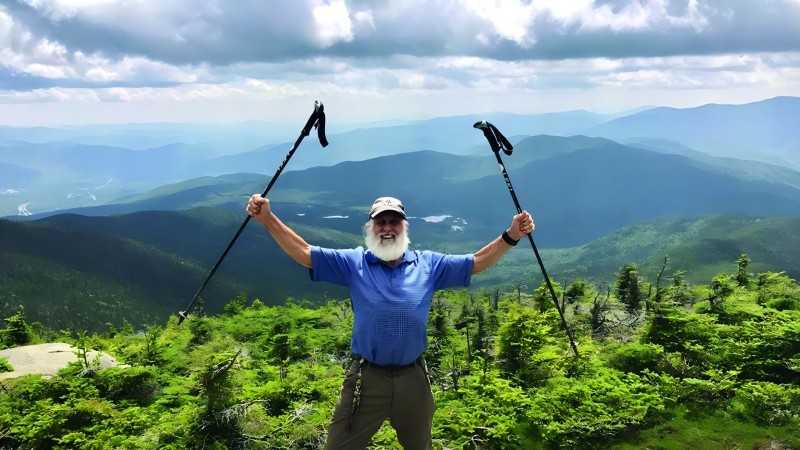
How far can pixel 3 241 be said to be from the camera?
196125mm

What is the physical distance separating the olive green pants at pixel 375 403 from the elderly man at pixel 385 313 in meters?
0.01

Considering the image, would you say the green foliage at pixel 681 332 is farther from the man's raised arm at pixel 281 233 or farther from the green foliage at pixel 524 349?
the man's raised arm at pixel 281 233

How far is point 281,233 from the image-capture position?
6.89 m

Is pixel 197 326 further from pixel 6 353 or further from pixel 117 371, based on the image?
pixel 117 371

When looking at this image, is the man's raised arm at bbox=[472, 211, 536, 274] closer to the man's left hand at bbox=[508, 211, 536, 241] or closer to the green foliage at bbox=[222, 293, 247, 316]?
the man's left hand at bbox=[508, 211, 536, 241]

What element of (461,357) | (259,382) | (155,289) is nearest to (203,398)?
(259,382)

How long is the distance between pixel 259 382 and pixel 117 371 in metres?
3.73

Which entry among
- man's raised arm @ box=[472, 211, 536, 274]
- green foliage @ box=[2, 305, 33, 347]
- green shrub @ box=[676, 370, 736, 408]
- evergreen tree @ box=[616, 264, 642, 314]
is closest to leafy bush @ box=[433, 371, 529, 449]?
green shrub @ box=[676, 370, 736, 408]

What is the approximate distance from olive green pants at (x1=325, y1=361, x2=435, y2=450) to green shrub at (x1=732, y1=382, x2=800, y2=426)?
8.10m

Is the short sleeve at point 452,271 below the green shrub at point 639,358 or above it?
above

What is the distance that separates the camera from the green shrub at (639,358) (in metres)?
13.2

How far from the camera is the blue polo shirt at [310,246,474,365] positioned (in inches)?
249

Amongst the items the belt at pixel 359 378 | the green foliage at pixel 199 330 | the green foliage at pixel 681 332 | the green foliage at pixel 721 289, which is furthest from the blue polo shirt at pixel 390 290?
the green foliage at pixel 199 330

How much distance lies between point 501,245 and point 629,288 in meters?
29.6
